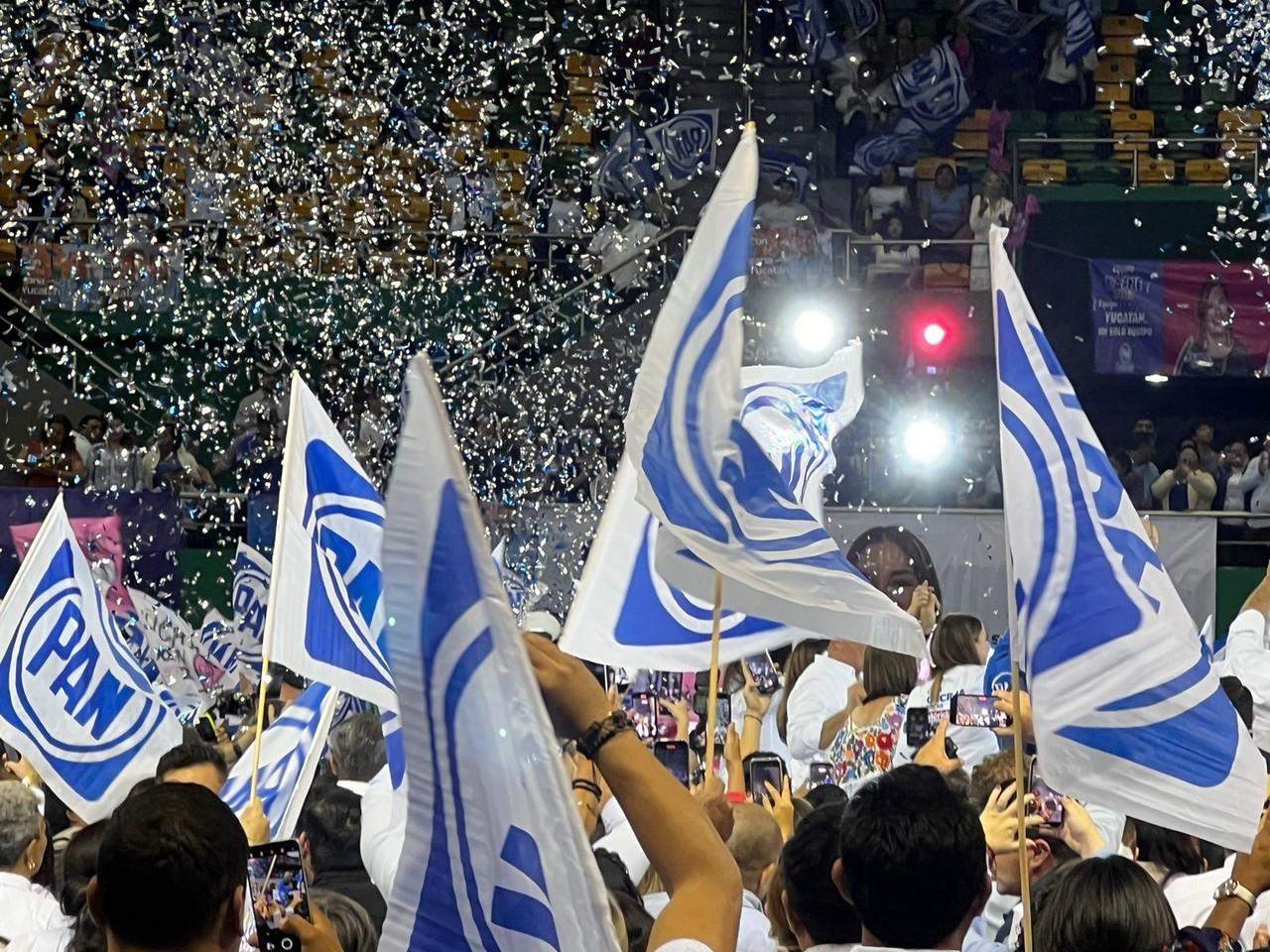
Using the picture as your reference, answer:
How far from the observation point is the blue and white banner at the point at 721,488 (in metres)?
3.94

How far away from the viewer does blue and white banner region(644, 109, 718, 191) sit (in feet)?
52.7

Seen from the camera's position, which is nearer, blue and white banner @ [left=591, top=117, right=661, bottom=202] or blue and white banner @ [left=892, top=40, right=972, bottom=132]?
blue and white banner @ [left=591, top=117, right=661, bottom=202]

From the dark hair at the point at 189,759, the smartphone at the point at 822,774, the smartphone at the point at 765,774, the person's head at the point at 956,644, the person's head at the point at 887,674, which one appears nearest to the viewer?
the dark hair at the point at 189,759

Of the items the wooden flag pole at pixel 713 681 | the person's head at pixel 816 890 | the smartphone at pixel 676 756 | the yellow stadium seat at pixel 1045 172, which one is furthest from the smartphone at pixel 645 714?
the yellow stadium seat at pixel 1045 172

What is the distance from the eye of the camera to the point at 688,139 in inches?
636

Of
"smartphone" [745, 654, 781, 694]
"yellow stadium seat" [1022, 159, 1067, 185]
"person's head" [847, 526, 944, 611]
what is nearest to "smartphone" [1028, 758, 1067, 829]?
"smartphone" [745, 654, 781, 694]

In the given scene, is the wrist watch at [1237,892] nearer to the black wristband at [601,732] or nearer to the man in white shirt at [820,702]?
the black wristband at [601,732]

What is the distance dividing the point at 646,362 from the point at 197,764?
122cm

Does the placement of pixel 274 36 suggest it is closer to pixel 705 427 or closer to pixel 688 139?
pixel 688 139

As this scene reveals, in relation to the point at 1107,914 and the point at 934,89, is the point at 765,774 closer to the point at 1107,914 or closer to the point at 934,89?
the point at 1107,914

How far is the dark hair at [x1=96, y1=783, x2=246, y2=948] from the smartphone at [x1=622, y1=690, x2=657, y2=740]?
393 cm

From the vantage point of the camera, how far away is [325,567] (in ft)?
17.7

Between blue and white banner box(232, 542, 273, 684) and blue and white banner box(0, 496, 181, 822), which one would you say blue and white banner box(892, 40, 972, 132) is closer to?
blue and white banner box(232, 542, 273, 684)

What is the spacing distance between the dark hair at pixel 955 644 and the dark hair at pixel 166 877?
377 cm
